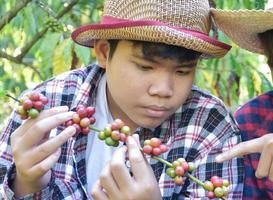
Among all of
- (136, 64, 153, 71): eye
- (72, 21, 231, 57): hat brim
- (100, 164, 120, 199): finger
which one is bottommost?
(100, 164, 120, 199): finger

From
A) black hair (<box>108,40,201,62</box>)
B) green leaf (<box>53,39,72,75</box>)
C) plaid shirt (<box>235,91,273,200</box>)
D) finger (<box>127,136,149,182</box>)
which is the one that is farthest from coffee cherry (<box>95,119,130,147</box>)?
green leaf (<box>53,39,72,75</box>)

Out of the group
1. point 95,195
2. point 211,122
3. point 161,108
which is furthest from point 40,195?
point 211,122

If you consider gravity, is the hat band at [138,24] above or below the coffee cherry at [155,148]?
above

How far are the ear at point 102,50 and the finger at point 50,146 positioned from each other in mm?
369

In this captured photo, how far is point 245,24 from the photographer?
5.39ft

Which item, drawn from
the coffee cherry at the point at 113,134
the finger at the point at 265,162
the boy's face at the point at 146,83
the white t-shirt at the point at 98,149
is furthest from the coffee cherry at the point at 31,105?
the finger at the point at 265,162

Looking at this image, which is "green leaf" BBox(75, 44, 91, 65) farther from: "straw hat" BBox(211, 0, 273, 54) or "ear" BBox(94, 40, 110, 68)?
"straw hat" BBox(211, 0, 273, 54)

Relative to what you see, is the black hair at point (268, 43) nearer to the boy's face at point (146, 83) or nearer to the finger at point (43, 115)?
the boy's face at point (146, 83)

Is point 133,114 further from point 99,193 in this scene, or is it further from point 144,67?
point 99,193

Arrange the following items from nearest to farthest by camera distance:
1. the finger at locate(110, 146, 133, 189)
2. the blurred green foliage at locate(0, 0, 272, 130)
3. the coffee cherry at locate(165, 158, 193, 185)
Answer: the coffee cherry at locate(165, 158, 193, 185) → the finger at locate(110, 146, 133, 189) → the blurred green foliage at locate(0, 0, 272, 130)

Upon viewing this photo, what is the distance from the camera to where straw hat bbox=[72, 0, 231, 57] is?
149cm

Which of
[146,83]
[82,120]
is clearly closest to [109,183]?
[82,120]

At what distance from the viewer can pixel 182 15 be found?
156 cm

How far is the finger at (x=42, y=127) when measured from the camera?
1.34 m
